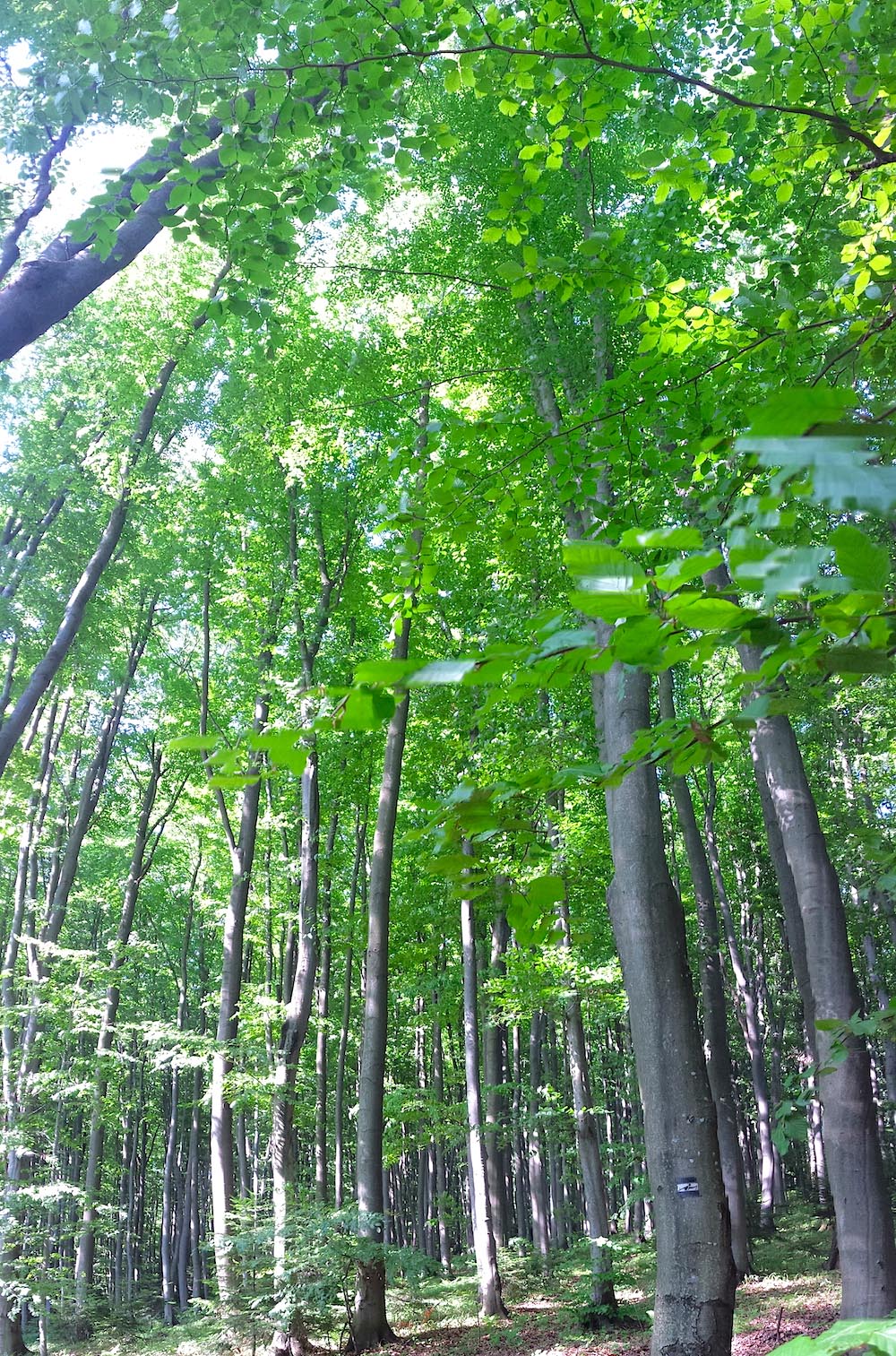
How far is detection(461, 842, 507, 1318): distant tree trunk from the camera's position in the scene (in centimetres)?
1133

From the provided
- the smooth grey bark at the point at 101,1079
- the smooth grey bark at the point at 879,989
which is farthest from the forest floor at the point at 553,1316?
the smooth grey bark at the point at 879,989

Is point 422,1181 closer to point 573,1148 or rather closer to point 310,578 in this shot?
point 573,1148

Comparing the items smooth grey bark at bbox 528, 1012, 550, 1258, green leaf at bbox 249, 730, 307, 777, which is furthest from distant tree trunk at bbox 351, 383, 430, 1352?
green leaf at bbox 249, 730, 307, 777

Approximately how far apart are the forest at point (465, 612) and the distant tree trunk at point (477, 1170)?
142mm

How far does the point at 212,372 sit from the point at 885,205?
13.1m

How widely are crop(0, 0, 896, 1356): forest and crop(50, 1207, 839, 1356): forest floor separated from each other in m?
0.15

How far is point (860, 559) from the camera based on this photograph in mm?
1000

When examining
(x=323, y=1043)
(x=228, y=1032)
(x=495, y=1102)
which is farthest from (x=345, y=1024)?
(x=228, y=1032)

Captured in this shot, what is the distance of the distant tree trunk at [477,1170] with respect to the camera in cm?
1133

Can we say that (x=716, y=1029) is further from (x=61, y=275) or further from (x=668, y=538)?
(x=668, y=538)

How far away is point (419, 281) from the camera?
1121cm

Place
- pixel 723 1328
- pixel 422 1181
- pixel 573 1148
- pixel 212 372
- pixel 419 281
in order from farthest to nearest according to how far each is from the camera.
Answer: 1. pixel 422 1181
2. pixel 573 1148
3. pixel 212 372
4. pixel 419 281
5. pixel 723 1328

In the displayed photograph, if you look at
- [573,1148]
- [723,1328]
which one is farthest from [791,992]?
[723,1328]

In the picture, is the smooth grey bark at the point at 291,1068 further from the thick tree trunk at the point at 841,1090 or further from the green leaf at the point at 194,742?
the green leaf at the point at 194,742
